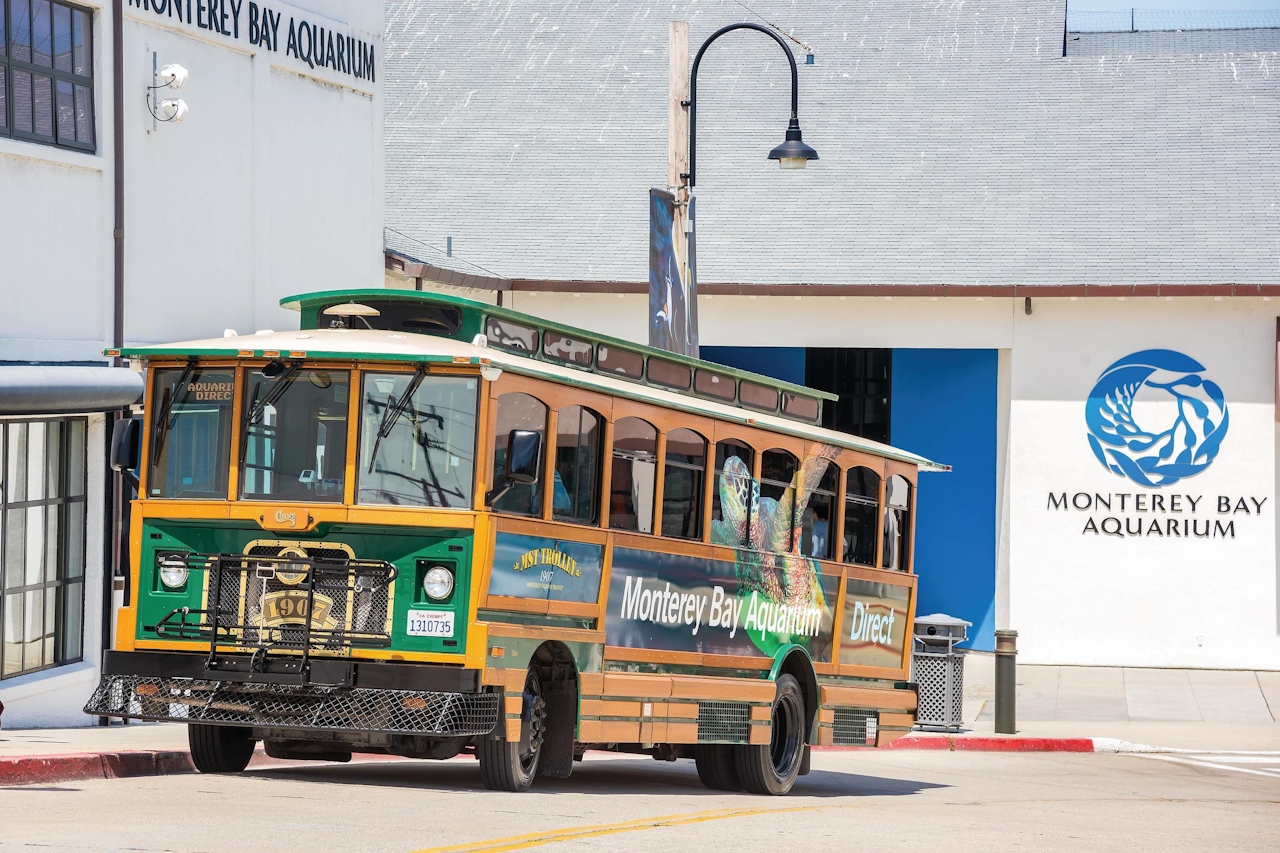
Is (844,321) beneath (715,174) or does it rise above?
beneath

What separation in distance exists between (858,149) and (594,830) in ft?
65.8

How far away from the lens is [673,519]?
13.0 meters

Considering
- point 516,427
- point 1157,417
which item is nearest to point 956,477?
point 1157,417

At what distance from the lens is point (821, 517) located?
15.0 metres

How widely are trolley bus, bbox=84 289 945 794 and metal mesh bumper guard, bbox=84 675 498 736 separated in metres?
0.01

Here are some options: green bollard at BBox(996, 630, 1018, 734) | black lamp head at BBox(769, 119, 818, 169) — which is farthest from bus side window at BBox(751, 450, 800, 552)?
black lamp head at BBox(769, 119, 818, 169)

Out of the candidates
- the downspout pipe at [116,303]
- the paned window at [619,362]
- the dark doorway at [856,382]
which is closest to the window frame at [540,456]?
the paned window at [619,362]

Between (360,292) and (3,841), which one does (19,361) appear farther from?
(3,841)

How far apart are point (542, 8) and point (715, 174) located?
6080 mm

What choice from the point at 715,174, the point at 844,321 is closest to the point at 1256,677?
the point at 844,321

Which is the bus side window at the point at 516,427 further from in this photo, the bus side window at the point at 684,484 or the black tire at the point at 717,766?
the black tire at the point at 717,766

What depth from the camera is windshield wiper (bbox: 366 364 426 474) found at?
11.0 metres

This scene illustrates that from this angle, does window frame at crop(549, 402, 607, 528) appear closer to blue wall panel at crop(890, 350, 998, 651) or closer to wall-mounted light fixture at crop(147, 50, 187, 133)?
wall-mounted light fixture at crop(147, 50, 187, 133)

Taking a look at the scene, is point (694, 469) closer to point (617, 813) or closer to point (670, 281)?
point (617, 813)
